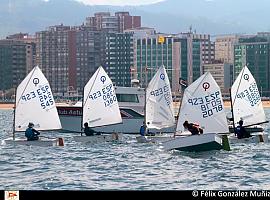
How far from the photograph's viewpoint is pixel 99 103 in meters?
43.6

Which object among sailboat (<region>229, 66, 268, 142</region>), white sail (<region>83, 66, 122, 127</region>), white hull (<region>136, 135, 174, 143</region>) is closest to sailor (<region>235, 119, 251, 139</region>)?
sailboat (<region>229, 66, 268, 142</region>)

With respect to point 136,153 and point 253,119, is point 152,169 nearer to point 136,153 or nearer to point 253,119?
point 136,153

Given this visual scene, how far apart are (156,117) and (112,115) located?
9.86 feet

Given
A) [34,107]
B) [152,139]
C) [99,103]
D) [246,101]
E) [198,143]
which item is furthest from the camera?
[246,101]

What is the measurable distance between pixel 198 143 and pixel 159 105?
15.9m

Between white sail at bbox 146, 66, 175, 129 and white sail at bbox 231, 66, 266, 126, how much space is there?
4548 mm

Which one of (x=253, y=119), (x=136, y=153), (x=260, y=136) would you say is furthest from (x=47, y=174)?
(x=253, y=119)

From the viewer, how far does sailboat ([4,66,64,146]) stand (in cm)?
3947

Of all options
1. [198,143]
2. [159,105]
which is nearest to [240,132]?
[159,105]

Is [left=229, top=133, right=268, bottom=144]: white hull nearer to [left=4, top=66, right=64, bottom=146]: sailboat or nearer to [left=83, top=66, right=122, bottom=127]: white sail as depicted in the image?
[left=83, top=66, right=122, bottom=127]: white sail

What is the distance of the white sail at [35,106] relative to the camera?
39469 mm

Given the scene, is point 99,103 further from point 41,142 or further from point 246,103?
point 246,103

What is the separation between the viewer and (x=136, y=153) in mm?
34062

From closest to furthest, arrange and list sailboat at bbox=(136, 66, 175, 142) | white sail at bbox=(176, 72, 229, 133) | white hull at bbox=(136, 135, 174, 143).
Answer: white sail at bbox=(176, 72, 229, 133)
white hull at bbox=(136, 135, 174, 143)
sailboat at bbox=(136, 66, 175, 142)
